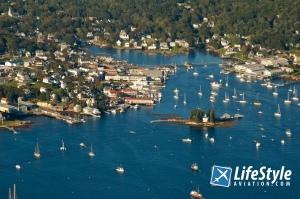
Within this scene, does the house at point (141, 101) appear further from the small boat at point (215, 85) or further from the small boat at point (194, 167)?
the small boat at point (194, 167)

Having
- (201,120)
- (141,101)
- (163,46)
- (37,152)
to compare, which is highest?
(163,46)

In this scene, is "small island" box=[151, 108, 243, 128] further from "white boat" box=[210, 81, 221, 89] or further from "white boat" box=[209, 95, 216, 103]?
"white boat" box=[210, 81, 221, 89]

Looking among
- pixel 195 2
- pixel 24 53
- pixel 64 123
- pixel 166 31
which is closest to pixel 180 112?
pixel 64 123

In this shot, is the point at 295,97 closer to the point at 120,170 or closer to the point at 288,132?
the point at 288,132

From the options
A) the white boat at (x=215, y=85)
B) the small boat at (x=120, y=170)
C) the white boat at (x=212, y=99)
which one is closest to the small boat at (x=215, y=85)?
the white boat at (x=215, y=85)

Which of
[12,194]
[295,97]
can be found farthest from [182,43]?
[12,194]

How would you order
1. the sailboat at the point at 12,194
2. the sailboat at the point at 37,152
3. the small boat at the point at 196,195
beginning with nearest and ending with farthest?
the sailboat at the point at 12,194
the small boat at the point at 196,195
the sailboat at the point at 37,152
